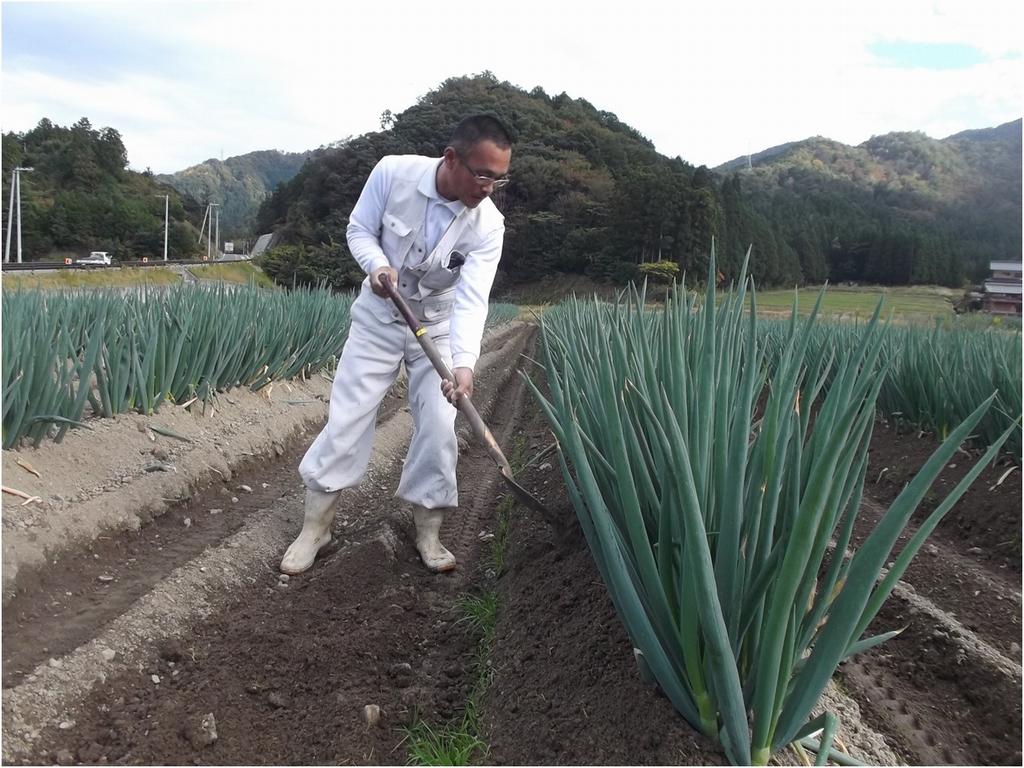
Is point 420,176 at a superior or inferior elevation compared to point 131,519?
superior

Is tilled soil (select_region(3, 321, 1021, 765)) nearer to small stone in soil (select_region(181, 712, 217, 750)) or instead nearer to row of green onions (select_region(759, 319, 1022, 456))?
small stone in soil (select_region(181, 712, 217, 750))

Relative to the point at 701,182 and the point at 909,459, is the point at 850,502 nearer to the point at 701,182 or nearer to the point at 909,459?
the point at 909,459

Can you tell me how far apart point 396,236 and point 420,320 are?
0.31 metres

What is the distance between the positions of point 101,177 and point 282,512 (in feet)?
174

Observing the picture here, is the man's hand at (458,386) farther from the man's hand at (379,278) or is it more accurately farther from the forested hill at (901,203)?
the forested hill at (901,203)

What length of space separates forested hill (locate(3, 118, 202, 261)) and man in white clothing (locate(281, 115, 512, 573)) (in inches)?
1740

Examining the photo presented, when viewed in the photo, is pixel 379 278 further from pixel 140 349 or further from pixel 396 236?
pixel 140 349

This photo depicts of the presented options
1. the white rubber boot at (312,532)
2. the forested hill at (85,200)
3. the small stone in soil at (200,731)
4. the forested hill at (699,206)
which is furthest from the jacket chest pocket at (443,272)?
the forested hill at (85,200)

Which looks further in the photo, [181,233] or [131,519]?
[181,233]

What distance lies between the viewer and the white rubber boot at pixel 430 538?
8.99ft

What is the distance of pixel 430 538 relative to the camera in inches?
110

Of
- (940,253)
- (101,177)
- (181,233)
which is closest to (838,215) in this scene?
(940,253)

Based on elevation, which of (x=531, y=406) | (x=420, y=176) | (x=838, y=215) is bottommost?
(x=531, y=406)

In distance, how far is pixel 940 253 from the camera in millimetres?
19719
